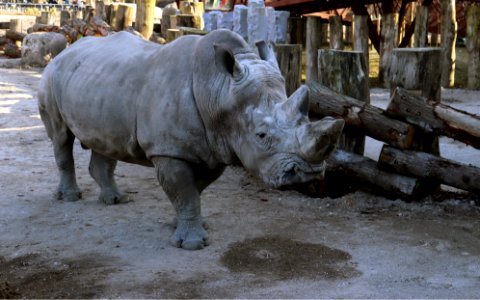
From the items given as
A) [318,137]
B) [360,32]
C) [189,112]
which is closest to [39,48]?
[360,32]

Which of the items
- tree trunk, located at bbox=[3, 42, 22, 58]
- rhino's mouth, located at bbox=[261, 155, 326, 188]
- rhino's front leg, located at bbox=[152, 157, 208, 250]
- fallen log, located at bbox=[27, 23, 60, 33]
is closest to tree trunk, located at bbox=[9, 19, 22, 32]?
tree trunk, located at bbox=[3, 42, 22, 58]

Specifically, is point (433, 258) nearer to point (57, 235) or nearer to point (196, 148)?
point (196, 148)

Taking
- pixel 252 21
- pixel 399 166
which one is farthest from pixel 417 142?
pixel 252 21

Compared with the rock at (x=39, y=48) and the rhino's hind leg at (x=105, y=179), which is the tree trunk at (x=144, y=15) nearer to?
the rock at (x=39, y=48)

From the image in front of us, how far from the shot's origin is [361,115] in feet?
20.2

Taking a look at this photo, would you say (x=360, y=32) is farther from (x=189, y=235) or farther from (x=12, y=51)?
(x=12, y=51)

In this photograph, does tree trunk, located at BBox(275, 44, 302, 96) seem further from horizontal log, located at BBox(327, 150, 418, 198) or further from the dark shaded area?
the dark shaded area

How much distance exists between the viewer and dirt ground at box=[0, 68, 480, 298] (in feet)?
13.9

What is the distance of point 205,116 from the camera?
4676 millimetres

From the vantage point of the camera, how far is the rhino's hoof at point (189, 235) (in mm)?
5026

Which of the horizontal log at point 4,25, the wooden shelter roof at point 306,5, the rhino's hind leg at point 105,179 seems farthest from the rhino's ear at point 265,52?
the horizontal log at point 4,25

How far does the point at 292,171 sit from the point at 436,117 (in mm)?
2124

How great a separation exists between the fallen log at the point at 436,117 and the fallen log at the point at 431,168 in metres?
0.19

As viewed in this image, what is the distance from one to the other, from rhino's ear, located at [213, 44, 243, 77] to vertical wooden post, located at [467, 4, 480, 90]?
9164 mm
